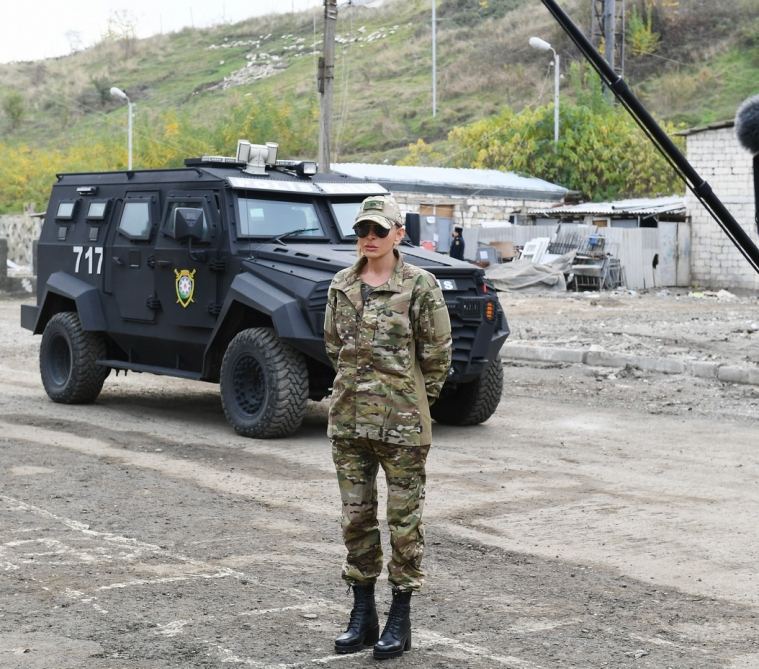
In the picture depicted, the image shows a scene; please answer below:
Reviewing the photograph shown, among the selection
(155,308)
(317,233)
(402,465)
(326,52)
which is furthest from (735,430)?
(326,52)

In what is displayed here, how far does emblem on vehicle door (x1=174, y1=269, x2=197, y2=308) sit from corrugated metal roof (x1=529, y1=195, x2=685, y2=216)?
26.5 meters

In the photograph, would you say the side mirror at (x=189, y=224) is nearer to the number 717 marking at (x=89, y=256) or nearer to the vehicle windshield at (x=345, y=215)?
the vehicle windshield at (x=345, y=215)

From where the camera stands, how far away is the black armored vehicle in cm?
1077

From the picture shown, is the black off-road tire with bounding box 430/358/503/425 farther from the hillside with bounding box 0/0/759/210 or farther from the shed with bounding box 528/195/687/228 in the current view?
the hillside with bounding box 0/0/759/210

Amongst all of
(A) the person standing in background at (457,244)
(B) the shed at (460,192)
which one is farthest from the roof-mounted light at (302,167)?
(B) the shed at (460,192)

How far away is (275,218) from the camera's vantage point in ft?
38.3

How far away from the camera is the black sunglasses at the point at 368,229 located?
5176 mm

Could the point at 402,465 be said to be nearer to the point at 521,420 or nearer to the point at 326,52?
the point at 521,420

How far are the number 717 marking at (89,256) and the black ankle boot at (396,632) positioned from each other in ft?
26.9

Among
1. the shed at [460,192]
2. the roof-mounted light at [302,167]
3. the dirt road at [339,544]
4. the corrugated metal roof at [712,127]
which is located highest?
the corrugated metal roof at [712,127]

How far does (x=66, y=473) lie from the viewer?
9195 millimetres

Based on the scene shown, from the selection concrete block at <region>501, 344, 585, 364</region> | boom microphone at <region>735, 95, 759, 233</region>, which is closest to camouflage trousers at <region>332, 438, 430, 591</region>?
boom microphone at <region>735, 95, 759, 233</region>

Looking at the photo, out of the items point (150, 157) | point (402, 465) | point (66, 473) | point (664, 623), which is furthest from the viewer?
point (150, 157)

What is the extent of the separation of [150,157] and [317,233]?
4148 cm
